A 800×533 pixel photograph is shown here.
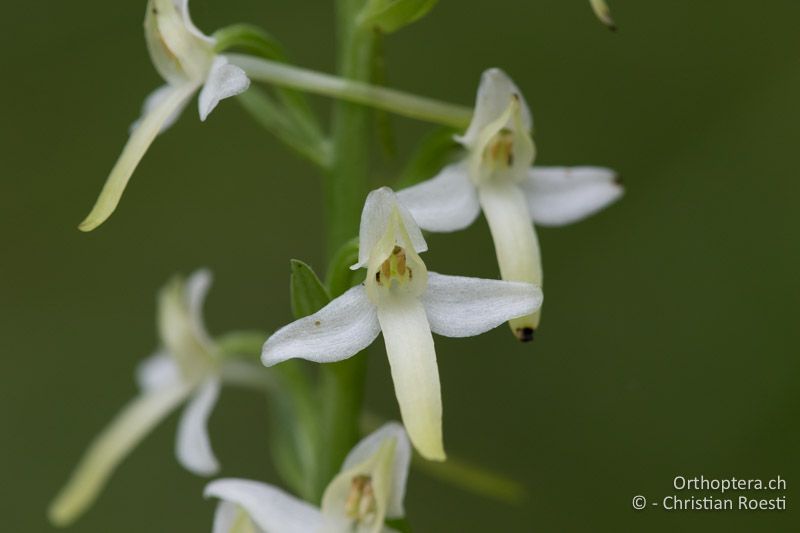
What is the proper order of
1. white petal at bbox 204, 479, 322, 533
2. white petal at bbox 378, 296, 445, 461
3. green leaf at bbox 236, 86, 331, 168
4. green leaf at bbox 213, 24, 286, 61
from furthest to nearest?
green leaf at bbox 236, 86, 331, 168 < green leaf at bbox 213, 24, 286, 61 < white petal at bbox 204, 479, 322, 533 < white petal at bbox 378, 296, 445, 461

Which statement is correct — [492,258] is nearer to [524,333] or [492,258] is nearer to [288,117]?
[288,117]

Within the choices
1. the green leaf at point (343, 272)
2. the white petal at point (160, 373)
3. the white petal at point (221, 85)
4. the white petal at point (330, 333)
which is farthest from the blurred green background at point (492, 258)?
the white petal at point (221, 85)

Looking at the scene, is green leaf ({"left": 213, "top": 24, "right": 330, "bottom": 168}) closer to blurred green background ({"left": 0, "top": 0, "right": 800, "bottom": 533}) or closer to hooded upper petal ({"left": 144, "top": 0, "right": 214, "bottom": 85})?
hooded upper petal ({"left": 144, "top": 0, "right": 214, "bottom": 85})

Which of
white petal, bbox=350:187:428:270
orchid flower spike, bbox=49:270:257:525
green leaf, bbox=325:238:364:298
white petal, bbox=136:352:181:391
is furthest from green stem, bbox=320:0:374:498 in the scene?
white petal, bbox=136:352:181:391

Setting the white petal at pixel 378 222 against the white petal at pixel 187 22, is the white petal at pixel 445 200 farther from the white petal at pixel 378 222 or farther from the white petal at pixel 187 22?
the white petal at pixel 187 22

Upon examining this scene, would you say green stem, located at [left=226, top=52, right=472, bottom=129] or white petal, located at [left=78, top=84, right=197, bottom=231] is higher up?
green stem, located at [left=226, top=52, right=472, bottom=129]

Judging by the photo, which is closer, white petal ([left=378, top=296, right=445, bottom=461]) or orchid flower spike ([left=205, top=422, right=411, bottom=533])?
white petal ([left=378, top=296, right=445, bottom=461])

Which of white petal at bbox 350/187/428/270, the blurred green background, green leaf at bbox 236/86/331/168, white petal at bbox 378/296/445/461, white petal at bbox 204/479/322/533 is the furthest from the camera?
the blurred green background
